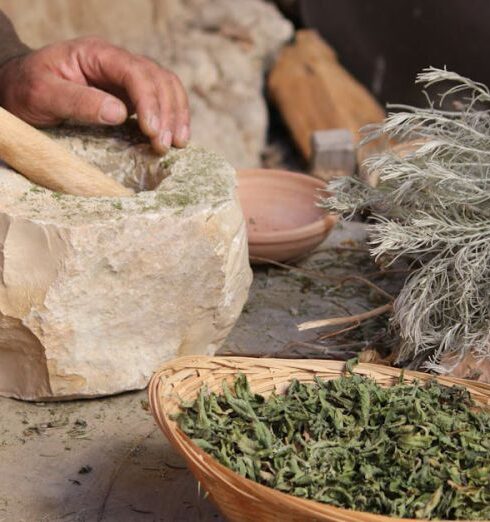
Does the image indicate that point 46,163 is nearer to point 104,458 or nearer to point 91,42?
point 91,42

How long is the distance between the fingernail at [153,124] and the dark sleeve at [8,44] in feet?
1.47

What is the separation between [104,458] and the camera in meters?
1.87

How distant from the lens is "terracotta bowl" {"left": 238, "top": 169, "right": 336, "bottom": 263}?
98.6 inches

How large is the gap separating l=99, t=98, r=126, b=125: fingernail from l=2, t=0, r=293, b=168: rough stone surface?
2138 millimetres

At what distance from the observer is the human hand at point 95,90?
2162 millimetres

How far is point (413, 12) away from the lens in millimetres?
4719

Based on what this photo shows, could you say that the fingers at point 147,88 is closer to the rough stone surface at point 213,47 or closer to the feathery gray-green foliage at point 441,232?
the feathery gray-green foliage at point 441,232

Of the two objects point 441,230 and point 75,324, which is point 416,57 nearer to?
point 441,230

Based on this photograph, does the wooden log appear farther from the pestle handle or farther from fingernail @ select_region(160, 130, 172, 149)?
the pestle handle

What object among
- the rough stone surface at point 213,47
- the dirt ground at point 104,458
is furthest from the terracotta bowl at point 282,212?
the rough stone surface at point 213,47

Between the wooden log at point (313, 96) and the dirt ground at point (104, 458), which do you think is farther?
the wooden log at point (313, 96)

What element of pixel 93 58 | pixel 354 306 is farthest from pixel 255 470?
pixel 93 58

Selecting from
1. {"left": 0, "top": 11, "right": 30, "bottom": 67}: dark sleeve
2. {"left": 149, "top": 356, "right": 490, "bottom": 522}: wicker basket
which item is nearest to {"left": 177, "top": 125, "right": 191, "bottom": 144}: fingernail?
{"left": 0, "top": 11, "right": 30, "bottom": 67}: dark sleeve

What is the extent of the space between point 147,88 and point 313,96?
8.64 feet
